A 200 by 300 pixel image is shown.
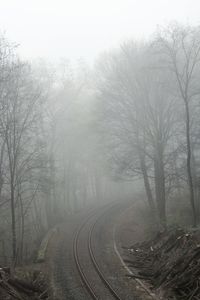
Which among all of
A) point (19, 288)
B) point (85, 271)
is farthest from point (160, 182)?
point (19, 288)

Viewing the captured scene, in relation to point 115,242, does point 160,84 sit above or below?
above

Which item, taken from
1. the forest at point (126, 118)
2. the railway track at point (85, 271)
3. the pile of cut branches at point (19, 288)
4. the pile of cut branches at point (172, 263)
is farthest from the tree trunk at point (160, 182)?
the pile of cut branches at point (19, 288)

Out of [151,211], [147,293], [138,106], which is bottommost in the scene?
[147,293]

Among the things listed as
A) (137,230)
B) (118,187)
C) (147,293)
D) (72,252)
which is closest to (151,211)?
(137,230)

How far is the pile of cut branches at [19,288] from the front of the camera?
11.5m

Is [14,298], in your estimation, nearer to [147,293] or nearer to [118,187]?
[147,293]

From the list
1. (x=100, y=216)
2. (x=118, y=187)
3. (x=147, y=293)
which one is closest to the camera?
(x=147, y=293)

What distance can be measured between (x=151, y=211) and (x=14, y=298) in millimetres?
17971

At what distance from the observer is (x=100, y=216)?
103 feet

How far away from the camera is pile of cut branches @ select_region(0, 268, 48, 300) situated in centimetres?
1147

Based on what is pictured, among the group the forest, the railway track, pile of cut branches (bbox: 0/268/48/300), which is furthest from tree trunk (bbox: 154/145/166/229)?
pile of cut branches (bbox: 0/268/48/300)

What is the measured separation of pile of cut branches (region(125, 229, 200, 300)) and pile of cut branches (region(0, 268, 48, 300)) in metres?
4.14

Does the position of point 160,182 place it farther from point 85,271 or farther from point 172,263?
point 172,263

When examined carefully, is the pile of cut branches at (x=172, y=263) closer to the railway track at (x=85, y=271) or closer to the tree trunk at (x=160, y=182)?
the railway track at (x=85, y=271)
